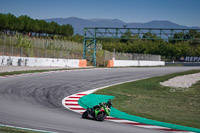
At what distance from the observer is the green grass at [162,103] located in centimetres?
1330

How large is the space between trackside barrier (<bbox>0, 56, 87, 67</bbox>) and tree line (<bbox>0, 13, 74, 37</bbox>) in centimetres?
3920

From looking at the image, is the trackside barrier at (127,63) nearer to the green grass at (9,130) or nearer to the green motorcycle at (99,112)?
the green motorcycle at (99,112)

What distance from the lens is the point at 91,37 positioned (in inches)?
2172

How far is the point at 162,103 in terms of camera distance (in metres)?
17.0

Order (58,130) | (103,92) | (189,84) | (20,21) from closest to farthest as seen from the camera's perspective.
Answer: (58,130) < (103,92) < (189,84) < (20,21)

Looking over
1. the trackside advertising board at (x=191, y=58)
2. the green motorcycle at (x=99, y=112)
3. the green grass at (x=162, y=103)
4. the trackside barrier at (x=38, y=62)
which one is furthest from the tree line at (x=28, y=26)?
the green motorcycle at (x=99, y=112)

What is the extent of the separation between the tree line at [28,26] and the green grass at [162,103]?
210ft

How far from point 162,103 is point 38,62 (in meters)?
25.6

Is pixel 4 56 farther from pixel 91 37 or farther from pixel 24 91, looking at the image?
pixel 91 37

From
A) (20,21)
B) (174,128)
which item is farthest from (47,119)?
(20,21)

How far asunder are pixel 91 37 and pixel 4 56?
21.9 m

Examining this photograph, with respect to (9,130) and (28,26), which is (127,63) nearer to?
(28,26)

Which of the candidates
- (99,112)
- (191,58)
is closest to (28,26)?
(191,58)

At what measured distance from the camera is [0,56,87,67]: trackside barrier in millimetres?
35756
